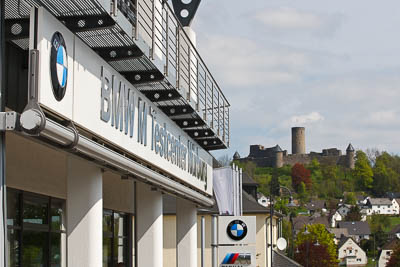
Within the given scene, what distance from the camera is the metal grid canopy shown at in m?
8.77

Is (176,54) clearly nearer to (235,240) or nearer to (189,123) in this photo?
(189,123)

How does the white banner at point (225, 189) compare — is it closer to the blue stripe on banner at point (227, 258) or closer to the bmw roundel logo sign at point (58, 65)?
the blue stripe on banner at point (227, 258)

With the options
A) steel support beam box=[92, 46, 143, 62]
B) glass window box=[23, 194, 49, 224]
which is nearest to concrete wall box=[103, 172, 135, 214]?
glass window box=[23, 194, 49, 224]

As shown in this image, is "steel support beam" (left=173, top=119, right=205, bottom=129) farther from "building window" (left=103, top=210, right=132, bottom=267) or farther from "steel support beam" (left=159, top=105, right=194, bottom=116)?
"building window" (left=103, top=210, right=132, bottom=267)

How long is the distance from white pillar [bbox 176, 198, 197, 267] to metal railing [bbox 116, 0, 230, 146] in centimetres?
175

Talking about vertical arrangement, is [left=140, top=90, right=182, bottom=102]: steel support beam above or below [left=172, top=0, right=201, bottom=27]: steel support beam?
below

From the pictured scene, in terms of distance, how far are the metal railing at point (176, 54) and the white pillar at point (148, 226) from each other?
1.73m

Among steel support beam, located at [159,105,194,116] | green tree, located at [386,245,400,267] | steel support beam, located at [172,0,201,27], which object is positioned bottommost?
green tree, located at [386,245,400,267]

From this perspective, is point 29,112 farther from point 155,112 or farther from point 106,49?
point 155,112

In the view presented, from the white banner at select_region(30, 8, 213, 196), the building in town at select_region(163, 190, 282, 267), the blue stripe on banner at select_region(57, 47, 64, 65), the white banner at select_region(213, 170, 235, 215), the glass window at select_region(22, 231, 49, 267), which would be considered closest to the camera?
the white banner at select_region(30, 8, 213, 196)

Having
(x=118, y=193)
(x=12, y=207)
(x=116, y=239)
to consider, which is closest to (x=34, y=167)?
(x=12, y=207)

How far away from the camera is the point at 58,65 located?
335 inches

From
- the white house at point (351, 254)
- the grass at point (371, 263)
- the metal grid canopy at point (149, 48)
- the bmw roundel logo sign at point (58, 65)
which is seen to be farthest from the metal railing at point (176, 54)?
the white house at point (351, 254)

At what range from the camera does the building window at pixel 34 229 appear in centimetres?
1092
